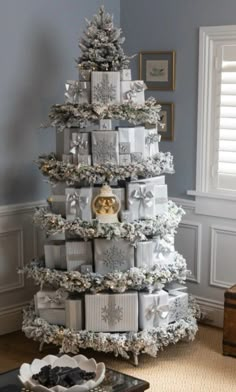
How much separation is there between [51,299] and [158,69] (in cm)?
190

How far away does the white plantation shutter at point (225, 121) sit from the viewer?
14.2 feet

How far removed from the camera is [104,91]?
3783 mm

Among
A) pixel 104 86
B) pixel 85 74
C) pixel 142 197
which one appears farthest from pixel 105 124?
pixel 142 197

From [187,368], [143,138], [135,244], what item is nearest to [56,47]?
[143,138]

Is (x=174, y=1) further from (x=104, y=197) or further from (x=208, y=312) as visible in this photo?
(x=208, y=312)

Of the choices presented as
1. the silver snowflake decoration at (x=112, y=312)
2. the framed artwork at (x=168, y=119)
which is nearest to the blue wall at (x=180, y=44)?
the framed artwork at (x=168, y=119)

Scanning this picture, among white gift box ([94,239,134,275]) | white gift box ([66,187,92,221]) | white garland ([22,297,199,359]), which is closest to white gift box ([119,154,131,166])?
white gift box ([66,187,92,221])

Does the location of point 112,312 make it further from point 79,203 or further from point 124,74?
point 124,74

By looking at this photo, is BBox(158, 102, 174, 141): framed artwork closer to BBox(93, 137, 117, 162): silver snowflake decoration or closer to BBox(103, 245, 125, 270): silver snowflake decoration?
BBox(93, 137, 117, 162): silver snowflake decoration

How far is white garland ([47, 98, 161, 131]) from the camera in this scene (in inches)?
146

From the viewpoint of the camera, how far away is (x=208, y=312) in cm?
461

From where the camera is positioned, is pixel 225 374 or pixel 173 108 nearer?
pixel 225 374

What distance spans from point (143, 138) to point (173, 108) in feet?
2.80

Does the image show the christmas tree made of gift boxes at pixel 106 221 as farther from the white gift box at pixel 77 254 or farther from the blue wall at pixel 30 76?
the blue wall at pixel 30 76
